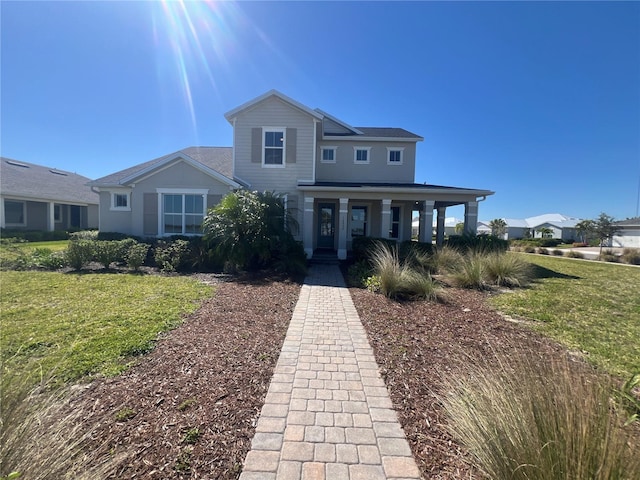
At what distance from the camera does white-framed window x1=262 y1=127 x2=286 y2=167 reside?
13945 millimetres

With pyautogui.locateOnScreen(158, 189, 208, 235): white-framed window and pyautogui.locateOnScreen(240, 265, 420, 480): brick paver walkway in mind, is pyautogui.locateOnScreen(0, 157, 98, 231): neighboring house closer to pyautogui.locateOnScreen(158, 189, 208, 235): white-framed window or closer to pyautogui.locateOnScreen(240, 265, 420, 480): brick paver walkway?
pyautogui.locateOnScreen(158, 189, 208, 235): white-framed window

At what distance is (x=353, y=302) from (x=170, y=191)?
10452mm

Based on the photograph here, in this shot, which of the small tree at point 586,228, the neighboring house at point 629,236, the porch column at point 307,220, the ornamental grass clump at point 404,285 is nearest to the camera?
the ornamental grass clump at point 404,285

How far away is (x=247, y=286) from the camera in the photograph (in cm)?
827

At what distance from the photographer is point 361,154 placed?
52.8 feet

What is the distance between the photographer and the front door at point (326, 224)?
53.0 feet

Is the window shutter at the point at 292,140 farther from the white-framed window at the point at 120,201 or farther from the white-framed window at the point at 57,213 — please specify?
the white-framed window at the point at 57,213

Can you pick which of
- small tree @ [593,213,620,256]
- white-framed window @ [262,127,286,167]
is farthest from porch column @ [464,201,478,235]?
small tree @ [593,213,620,256]

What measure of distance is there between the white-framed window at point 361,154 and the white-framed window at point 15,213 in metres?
23.8

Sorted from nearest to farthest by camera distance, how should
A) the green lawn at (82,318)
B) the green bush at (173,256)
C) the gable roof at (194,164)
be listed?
the green lawn at (82,318) < the green bush at (173,256) < the gable roof at (194,164)

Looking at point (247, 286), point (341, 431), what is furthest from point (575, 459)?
point (247, 286)

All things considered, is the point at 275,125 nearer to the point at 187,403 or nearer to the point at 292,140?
the point at 292,140

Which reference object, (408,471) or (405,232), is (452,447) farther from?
(405,232)

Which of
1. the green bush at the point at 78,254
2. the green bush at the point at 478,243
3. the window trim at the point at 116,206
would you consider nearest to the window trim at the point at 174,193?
the window trim at the point at 116,206
